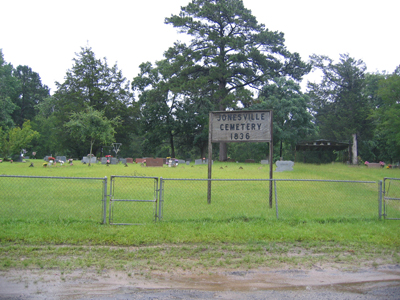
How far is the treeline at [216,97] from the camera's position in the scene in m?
40.0

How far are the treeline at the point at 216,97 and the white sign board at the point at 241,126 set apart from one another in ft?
78.9

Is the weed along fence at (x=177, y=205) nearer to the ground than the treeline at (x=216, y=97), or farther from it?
nearer to the ground

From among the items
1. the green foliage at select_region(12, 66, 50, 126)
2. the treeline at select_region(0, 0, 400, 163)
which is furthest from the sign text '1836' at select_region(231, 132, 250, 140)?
the green foliage at select_region(12, 66, 50, 126)

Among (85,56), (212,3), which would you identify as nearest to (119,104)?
(85,56)

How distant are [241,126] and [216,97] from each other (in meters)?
30.6

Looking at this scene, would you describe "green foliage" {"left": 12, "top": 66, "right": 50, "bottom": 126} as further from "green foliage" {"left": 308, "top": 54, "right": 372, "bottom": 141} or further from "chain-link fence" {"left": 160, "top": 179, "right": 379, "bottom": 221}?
"chain-link fence" {"left": 160, "top": 179, "right": 379, "bottom": 221}

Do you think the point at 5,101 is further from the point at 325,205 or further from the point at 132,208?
the point at 325,205

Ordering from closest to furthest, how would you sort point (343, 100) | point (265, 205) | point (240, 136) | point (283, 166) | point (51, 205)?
point (51, 205) < point (265, 205) < point (240, 136) < point (283, 166) < point (343, 100)

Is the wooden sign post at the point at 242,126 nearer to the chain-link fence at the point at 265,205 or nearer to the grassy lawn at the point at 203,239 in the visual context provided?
the chain-link fence at the point at 265,205

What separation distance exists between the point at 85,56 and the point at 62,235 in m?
53.6

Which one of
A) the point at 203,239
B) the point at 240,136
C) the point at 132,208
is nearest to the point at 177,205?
the point at 132,208

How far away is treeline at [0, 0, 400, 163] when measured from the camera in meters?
40.0

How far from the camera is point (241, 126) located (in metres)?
11.2

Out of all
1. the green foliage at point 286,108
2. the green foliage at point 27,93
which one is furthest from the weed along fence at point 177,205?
the green foliage at point 27,93
